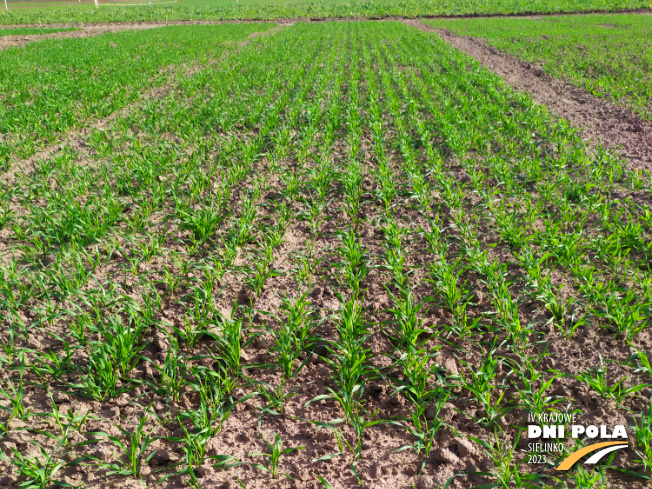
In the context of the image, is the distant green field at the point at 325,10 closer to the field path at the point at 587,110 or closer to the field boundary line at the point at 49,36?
Result: the field boundary line at the point at 49,36

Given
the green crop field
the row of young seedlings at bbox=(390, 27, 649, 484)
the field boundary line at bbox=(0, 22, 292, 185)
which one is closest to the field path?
the row of young seedlings at bbox=(390, 27, 649, 484)

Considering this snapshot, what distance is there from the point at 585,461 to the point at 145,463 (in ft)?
8.72

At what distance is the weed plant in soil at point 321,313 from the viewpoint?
2.54 meters

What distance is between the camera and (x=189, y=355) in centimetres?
326

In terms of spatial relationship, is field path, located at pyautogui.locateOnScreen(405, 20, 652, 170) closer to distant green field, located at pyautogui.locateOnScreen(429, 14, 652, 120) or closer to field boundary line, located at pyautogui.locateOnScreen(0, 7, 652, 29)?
distant green field, located at pyautogui.locateOnScreen(429, 14, 652, 120)

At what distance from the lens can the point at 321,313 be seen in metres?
3.70

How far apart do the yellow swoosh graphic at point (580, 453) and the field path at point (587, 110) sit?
560 cm

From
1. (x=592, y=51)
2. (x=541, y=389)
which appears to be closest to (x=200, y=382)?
(x=541, y=389)

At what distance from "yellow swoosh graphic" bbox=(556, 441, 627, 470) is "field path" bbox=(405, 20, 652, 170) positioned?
5596 millimetres

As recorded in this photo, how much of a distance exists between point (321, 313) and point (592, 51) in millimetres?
18483

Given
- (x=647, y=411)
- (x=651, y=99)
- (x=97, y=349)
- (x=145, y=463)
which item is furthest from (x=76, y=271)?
(x=651, y=99)

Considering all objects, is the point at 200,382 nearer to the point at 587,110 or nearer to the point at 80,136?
the point at 80,136

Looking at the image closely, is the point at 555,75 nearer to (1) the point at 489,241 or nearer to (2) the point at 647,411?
(1) the point at 489,241

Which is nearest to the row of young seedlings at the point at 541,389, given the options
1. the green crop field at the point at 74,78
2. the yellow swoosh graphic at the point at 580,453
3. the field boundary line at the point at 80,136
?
the yellow swoosh graphic at the point at 580,453
